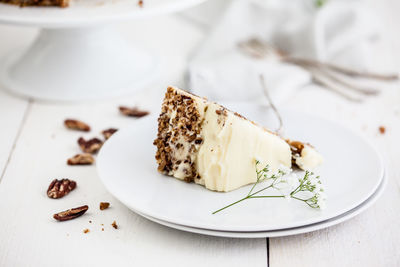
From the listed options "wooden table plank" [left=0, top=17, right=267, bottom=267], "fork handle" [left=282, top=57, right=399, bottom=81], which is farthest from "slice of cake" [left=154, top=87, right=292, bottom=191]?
"fork handle" [left=282, top=57, right=399, bottom=81]

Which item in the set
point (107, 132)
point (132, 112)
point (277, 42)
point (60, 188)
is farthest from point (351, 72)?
point (60, 188)

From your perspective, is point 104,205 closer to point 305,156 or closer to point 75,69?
point 305,156

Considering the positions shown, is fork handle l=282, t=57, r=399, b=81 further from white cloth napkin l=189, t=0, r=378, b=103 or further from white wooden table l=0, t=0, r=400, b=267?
white wooden table l=0, t=0, r=400, b=267

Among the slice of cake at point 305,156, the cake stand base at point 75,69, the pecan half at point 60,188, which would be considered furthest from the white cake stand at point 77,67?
the slice of cake at point 305,156

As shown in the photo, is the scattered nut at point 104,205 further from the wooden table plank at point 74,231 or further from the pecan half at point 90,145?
the pecan half at point 90,145

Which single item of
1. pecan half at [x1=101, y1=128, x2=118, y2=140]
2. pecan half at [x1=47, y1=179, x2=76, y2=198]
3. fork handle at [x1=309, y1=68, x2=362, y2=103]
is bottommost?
pecan half at [x1=101, y1=128, x2=118, y2=140]

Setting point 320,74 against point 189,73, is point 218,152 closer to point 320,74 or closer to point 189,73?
point 189,73

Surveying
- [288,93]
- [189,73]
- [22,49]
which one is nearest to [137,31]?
[22,49]
